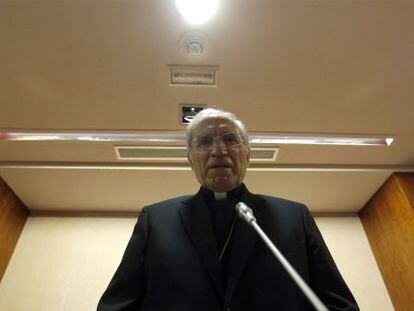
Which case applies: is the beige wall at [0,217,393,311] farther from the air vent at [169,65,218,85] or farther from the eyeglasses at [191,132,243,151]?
the eyeglasses at [191,132,243,151]

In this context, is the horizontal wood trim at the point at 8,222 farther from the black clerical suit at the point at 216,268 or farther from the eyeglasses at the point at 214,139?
the eyeglasses at the point at 214,139

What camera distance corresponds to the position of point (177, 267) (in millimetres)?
924

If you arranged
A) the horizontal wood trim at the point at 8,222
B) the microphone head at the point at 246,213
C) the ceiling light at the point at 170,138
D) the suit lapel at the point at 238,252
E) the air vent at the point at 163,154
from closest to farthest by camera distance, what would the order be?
the microphone head at the point at 246,213 → the suit lapel at the point at 238,252 → the ceiling light at the point at 170,138 → the air vent at the point at 163,154 → the horizontal wood trim at the point at 8,222

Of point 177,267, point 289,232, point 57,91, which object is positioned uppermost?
point 57,91

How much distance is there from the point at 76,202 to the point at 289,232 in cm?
215

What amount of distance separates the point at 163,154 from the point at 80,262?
1110 millimetres

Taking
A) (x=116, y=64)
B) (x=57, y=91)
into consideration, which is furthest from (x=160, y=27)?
(x=57, y=91)

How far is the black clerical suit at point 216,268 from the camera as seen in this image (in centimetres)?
85

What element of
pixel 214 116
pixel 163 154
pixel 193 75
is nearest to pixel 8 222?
pixel 163 154

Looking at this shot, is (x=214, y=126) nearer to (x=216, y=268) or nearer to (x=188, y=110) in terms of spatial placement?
(x=216, y=268)

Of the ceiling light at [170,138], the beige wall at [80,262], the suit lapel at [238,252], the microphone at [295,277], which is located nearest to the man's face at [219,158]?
the suit lapel at [238,252]

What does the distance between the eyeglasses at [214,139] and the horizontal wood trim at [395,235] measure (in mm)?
1714

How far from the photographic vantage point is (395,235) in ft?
7.55

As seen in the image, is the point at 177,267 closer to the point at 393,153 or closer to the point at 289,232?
the point at 289,232
